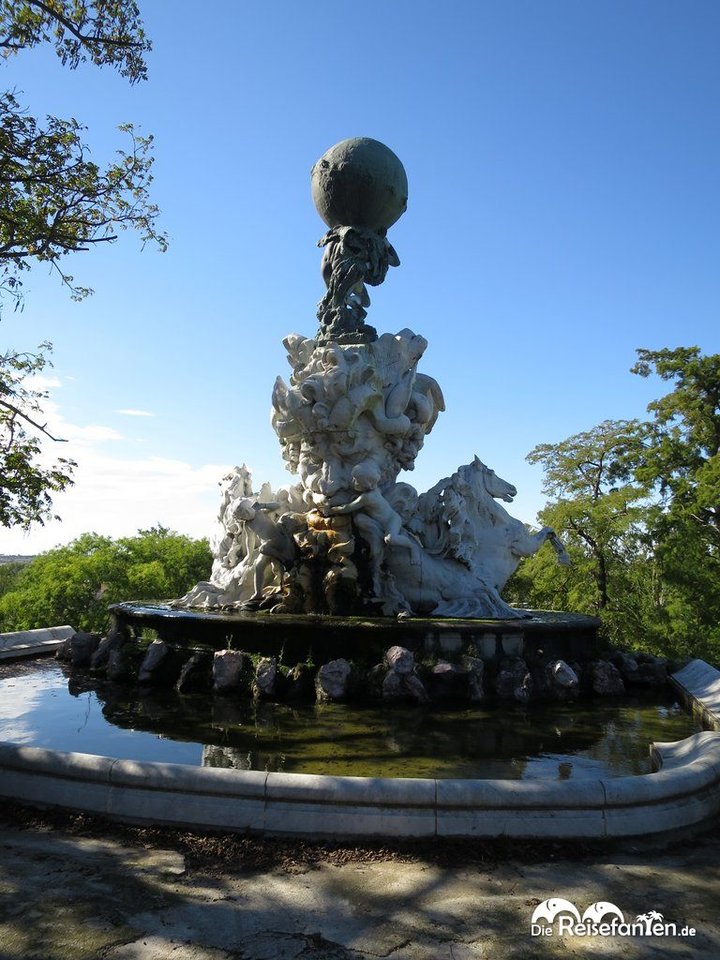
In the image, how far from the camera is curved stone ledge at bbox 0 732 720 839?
4.56m

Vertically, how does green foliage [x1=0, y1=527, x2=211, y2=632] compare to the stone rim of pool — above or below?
above

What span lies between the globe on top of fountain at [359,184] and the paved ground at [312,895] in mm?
11813

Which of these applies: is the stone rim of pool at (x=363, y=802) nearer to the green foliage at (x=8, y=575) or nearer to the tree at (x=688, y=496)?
the tree at (x=688, y=496)

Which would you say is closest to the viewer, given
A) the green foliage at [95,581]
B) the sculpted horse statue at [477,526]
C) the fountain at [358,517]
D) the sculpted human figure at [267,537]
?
the fountain at [358,517]

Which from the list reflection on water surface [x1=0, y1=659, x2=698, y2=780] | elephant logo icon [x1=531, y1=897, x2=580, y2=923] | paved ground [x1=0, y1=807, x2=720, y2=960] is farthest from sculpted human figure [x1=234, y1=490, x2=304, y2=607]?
elephant logo icon [x1=531, y1=897, x2=580, y2=923]

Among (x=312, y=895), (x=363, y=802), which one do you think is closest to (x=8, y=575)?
(x=363, y=802)

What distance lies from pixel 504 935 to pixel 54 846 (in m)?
2.60

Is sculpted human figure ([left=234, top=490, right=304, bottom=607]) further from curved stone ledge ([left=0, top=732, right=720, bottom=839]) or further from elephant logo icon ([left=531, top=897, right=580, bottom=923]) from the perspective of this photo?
elephant logo icon ([left=531, top=897, right=580, bottom=923])

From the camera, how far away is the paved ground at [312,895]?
3.43 m

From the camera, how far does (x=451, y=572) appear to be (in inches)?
456

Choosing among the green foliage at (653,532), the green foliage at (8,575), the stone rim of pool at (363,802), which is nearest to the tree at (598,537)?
the green foliage at (653,532)

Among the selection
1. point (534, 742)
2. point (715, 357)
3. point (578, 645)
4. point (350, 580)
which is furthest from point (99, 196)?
point (715, 357)

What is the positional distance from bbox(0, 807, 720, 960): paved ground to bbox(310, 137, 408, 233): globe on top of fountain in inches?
465

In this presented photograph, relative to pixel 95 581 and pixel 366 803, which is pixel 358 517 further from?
pixel 95 581
